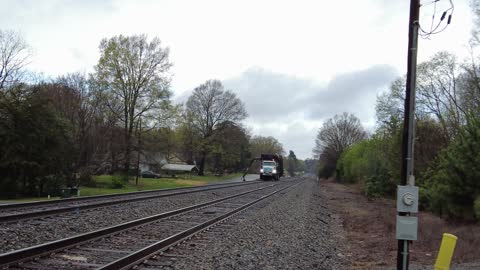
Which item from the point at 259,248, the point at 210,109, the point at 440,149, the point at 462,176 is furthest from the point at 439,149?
the point at 210,109

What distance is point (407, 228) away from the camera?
852 cm

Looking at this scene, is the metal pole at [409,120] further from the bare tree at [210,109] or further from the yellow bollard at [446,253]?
the bare tree at [210,109]

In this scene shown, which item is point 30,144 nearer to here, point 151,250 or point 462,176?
point 151,250

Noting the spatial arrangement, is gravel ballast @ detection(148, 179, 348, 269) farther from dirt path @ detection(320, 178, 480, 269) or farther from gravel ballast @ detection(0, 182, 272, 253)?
gravel ballast @ detection(0, 182, 272, 253)

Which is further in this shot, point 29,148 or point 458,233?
point 29,148

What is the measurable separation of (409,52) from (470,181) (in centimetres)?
1395

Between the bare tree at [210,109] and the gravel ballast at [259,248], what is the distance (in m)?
80.7

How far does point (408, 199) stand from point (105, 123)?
4588 cm

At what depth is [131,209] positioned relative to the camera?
20828 mm

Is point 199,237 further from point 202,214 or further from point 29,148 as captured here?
point 29,148

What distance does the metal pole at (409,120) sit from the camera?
28.5ft

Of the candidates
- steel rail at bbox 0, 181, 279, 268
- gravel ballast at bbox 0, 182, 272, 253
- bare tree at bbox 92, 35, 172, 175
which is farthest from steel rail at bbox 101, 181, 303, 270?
bare tree at bbox 92, 35, 172, 175

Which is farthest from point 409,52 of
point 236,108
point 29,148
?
point 236,108

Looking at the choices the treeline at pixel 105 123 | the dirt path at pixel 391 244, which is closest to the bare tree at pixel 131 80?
the treeline at pixel 105 123
